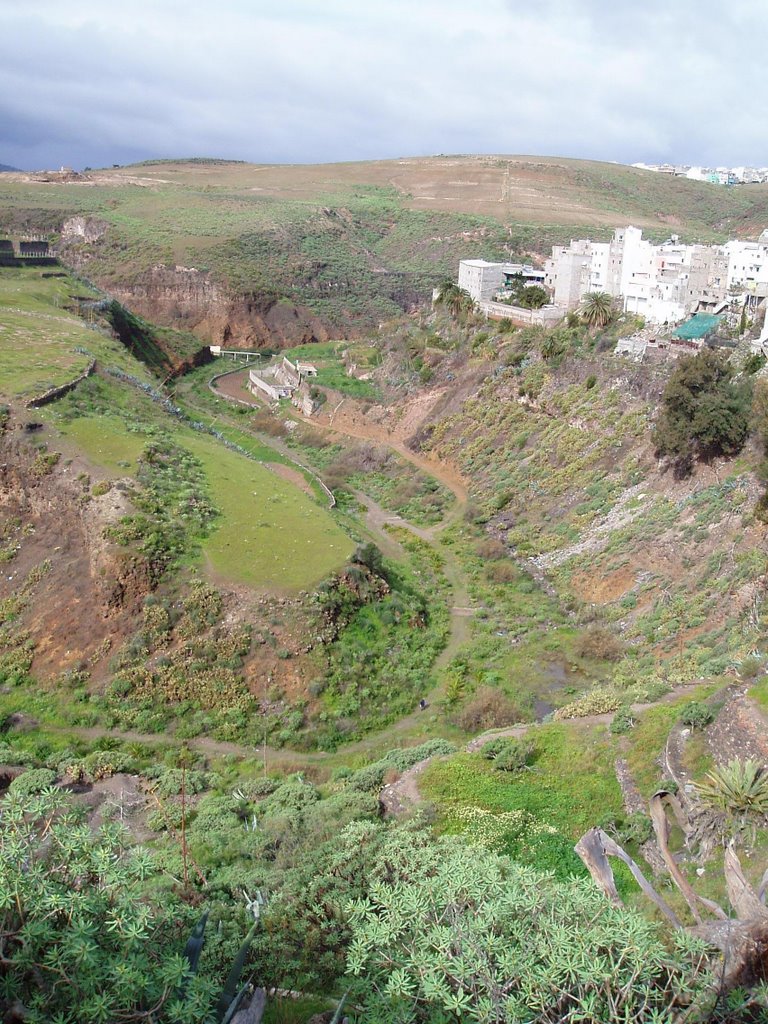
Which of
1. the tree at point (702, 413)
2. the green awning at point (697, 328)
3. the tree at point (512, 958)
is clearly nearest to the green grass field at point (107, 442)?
the tree at point (702, 413)

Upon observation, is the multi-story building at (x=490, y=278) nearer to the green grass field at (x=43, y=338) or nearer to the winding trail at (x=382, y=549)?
the winding trail at (x=382, y=549)

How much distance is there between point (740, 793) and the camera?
12.2 m

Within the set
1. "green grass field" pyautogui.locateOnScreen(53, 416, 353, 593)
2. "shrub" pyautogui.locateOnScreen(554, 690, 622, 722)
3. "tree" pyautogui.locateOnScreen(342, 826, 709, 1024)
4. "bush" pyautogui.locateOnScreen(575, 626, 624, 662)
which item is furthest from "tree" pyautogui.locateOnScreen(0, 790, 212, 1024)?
"bush" pyautogui.locateOnScreen(575, 626, 624, 662)

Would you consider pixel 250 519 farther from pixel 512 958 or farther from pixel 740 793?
pixel 512 958

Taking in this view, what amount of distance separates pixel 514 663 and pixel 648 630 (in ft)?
13.5

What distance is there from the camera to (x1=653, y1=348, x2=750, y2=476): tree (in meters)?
27.9

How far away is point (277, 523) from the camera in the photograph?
1066 inches

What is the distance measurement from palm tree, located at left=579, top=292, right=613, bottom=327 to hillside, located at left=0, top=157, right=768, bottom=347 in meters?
34.9

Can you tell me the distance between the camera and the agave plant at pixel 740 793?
12.2 metres

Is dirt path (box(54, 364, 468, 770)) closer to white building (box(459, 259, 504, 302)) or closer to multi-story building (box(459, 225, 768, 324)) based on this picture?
white building (box(459, 259, 504, 302))

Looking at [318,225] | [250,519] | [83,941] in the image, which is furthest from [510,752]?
[318,225]

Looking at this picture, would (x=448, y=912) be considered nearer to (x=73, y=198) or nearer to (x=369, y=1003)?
(x=369, y=1003)

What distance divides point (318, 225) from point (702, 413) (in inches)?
2915

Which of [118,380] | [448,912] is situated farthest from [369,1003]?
[118,380]
